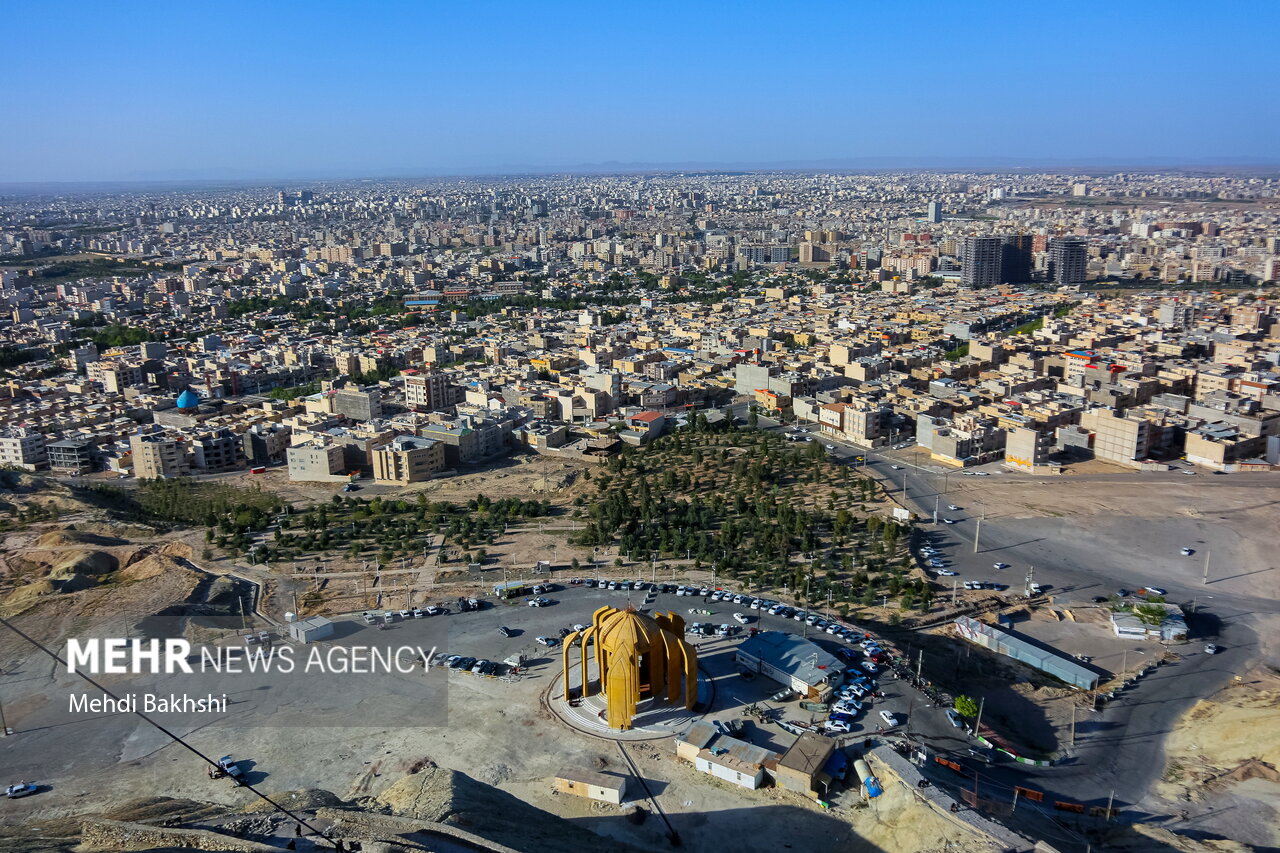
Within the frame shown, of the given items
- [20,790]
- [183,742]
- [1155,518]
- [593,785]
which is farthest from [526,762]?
[1155,518]

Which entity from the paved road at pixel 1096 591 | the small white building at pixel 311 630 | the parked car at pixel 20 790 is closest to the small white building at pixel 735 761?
the paved road at pixel 1096 591

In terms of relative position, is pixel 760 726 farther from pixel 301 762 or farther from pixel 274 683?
pixel 274 683

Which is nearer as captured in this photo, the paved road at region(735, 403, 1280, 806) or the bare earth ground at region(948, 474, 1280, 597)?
the paved road at region(735, 403, 1280, 806)

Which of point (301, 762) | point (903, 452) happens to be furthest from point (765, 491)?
point (301, 762)

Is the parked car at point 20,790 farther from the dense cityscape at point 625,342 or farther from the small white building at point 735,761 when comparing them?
the dense cityscape at point 625,342

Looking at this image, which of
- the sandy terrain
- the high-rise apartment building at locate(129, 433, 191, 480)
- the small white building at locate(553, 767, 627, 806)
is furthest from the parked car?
the high-rise apartment building at locate(129, 433, 191, 480)

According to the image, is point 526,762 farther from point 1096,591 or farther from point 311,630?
point 1096,591

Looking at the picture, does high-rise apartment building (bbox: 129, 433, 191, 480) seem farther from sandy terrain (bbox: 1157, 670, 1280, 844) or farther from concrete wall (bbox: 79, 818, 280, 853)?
sandy terrain (bbox: 1157, 670, 1280, 844)
